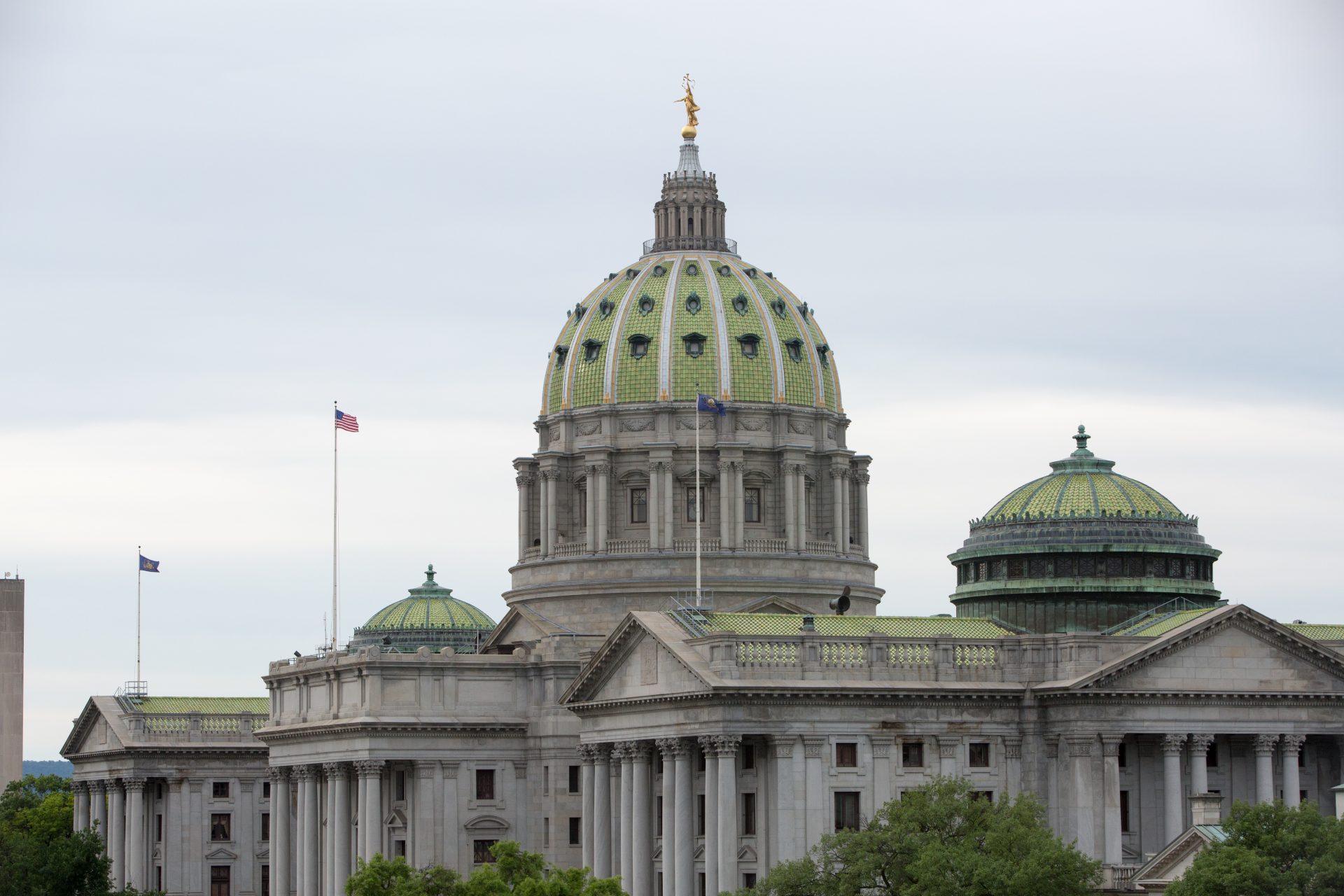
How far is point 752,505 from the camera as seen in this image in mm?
185875

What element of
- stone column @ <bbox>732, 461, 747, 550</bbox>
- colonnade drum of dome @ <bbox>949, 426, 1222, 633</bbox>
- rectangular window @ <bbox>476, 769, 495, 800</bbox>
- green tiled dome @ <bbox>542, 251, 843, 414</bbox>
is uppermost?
green tiled dome @ <bbox>542, 251, 843, 414</bbox>

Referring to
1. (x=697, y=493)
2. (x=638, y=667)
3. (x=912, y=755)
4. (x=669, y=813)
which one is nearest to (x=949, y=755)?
(x=912, y=755)

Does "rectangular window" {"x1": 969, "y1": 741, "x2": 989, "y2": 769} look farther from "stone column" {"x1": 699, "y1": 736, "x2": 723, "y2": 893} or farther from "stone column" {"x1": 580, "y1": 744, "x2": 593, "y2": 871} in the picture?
"stone column" {"x1": 580, "y1": 744, "x2": 593, "y2": 871}

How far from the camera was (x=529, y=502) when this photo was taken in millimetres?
192000

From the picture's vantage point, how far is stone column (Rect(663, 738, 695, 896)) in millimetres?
149000

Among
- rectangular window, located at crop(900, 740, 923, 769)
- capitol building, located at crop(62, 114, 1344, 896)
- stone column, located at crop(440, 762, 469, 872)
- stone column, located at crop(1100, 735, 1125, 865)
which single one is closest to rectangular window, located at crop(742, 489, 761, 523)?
capitol building, located at crop(62, 114, 1344, 896)

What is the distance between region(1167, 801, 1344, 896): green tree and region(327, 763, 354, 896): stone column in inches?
2636

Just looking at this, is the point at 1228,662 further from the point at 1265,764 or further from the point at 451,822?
the point at 451,822

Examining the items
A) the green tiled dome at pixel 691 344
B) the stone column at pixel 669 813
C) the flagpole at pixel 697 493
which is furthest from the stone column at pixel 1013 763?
the green tiled dome at pixel 691 344

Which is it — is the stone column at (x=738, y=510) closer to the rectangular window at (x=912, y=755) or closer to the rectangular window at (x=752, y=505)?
the rectangular window at (x=752, y=505)

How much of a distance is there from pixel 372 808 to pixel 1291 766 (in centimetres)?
5124

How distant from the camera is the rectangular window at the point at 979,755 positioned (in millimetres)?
150250

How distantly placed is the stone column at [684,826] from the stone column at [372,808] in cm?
2639

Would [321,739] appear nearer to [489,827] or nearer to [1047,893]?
[489,827]
